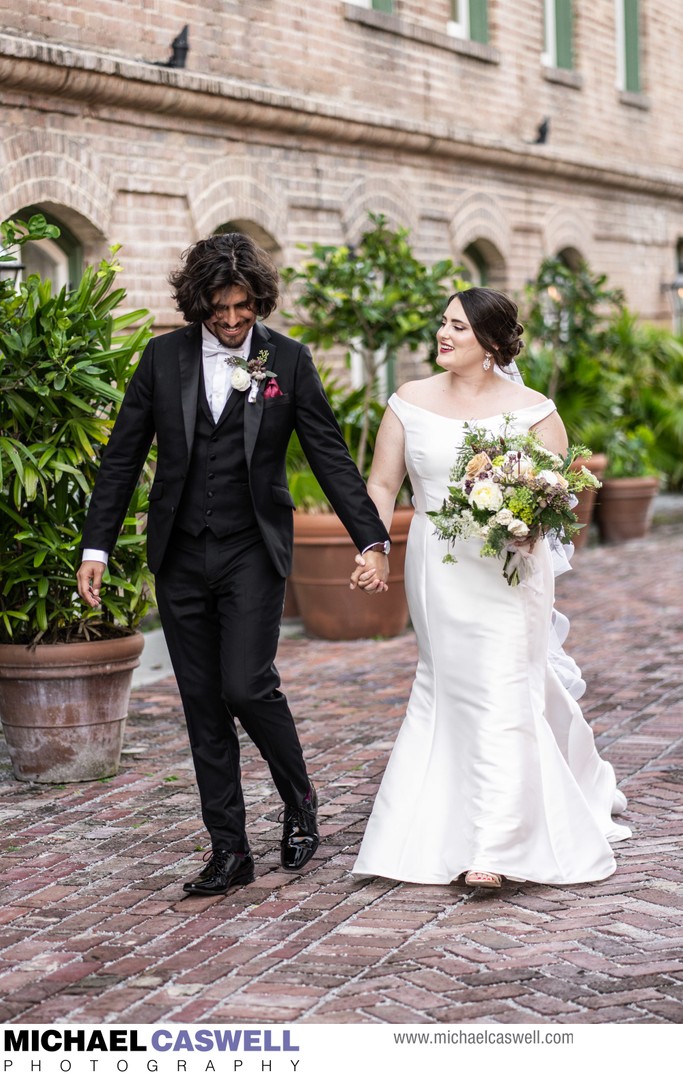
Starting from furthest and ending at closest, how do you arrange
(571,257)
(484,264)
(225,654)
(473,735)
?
(571,257) < (484,264) < (473,735) < (225,654)

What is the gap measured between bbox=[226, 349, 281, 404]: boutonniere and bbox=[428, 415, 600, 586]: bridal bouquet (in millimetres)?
682

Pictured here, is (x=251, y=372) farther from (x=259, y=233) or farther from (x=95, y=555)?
(x=259, y=233)

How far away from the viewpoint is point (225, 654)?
4.93 metres

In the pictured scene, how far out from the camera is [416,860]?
16.6 ft

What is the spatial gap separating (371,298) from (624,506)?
516cm

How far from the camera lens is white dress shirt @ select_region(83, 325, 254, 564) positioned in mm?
4891

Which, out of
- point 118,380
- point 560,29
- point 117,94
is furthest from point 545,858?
point 560,29

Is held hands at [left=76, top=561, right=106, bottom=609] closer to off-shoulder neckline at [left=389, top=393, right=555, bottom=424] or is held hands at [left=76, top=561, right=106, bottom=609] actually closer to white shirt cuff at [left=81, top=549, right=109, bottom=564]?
white shirt cuff at [left=81, top=549, right=109, bottom=564]

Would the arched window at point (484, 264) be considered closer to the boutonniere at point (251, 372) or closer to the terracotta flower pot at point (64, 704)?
the terracotta flower pot at point (64, 704)

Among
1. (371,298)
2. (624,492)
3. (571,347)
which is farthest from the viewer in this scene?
(624,492)

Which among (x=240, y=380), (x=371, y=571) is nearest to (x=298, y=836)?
(x=371, y=571)

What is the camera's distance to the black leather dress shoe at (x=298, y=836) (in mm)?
5203

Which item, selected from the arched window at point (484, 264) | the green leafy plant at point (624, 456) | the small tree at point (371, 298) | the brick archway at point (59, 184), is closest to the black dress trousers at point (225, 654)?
the brick archway at point (59, 184)

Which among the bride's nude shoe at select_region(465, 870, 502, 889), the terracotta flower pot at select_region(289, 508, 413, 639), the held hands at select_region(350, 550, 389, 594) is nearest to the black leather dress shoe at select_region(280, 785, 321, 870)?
the bride's nude shoe at select_region(465, 870, 502, 889)
